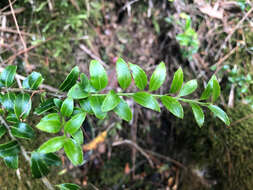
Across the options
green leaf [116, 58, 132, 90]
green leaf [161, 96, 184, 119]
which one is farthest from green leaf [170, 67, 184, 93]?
green leaf [116, 58, 132, 90]

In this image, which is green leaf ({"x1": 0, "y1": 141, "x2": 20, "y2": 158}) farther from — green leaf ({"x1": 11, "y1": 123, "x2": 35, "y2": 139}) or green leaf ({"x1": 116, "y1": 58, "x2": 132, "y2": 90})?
green leaf ({"x1": 116, "y1": 58, "x2": 132, "y2": 90})

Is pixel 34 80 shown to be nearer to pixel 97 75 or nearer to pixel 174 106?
pixel 97 75

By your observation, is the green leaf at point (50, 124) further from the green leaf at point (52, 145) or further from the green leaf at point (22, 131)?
the green leaf at point (22, 131)

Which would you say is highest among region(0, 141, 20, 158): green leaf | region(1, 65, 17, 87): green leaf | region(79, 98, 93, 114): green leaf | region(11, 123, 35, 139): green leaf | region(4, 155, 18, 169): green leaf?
region(1, 65, 17, 87): green leaf

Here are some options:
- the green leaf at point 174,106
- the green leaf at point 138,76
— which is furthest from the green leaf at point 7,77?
the green leaf at point 174,106

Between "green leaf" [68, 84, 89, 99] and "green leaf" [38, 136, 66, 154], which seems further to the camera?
"green leaf" [68, 84, 89, 99]

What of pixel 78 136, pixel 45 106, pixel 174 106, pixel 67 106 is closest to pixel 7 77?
pixel 45 106

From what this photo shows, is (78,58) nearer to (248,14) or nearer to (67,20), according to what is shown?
(67,20)

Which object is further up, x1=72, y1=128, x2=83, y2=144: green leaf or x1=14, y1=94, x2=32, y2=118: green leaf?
x1=14, y1=94, x2=32, y2=118: green leaf
